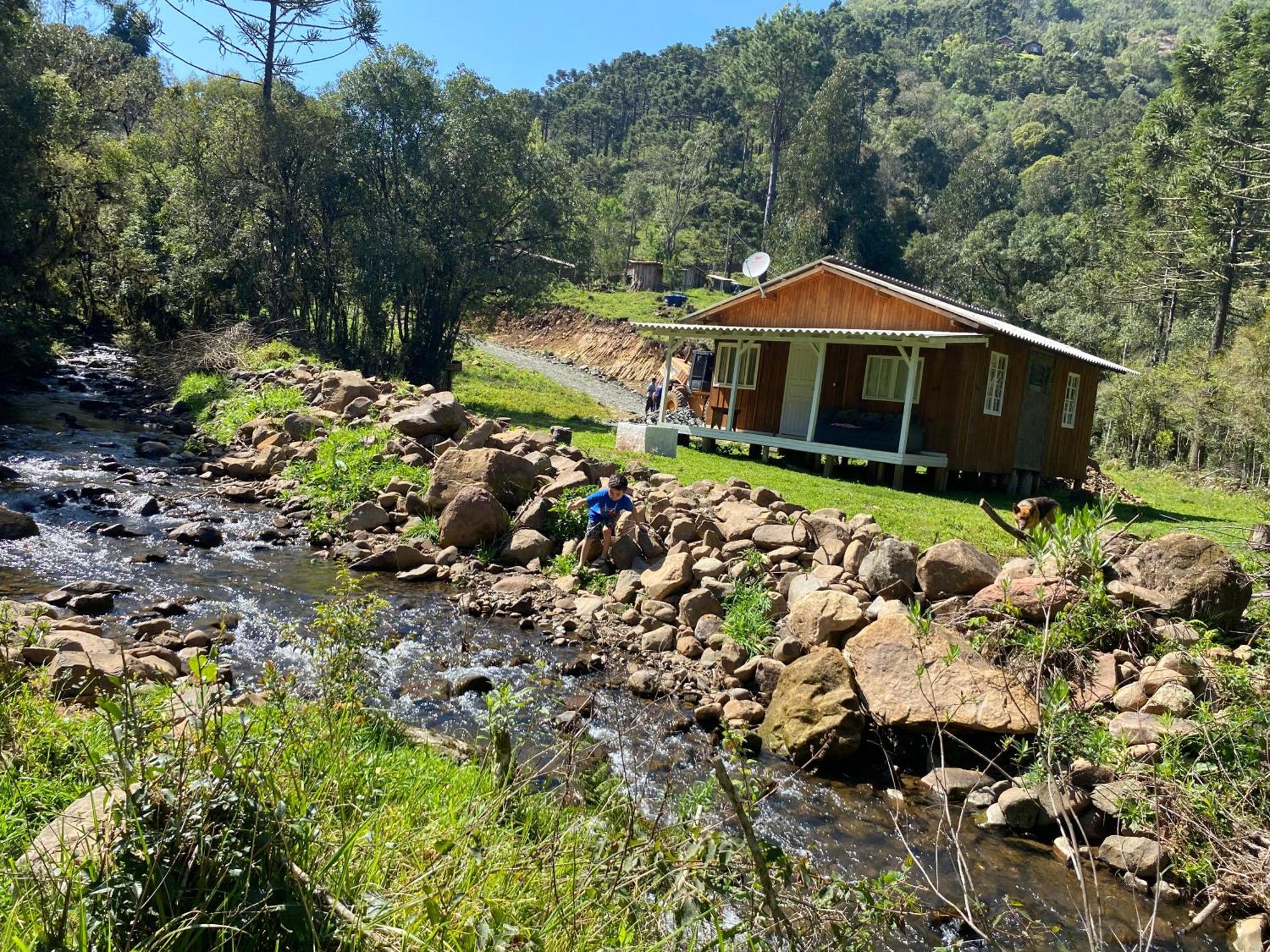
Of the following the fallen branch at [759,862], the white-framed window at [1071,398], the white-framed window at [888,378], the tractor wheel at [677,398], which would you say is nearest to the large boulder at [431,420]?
the white-framed window at [888,378]

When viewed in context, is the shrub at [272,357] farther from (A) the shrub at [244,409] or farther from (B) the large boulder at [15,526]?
(B) the large boulder at [15,526]

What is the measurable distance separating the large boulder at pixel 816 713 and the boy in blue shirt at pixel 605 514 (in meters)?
3.94

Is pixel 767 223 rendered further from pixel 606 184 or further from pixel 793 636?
pixel 793 636

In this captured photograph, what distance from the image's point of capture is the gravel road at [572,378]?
34.2 m

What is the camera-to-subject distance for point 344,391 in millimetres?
16922

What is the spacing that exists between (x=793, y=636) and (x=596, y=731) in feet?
8.77

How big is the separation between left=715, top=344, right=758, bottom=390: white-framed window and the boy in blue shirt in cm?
1134

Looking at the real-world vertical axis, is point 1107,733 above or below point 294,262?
below

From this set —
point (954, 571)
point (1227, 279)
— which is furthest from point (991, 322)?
point (1227, 279)

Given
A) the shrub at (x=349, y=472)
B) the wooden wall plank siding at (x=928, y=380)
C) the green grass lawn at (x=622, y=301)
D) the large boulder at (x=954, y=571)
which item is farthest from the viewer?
the green grass lawn at (x=622, y=301)

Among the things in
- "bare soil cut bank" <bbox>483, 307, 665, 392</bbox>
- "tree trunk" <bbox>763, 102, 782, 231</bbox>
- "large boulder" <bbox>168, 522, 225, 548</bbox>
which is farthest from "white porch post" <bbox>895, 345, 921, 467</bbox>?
"tree trunk" <bbox>763, 102, 782, 231</bbox>

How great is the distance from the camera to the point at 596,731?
6797mm

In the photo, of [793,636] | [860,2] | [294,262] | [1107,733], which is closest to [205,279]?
[294,262]

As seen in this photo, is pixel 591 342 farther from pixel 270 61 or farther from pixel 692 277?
pixel 270 61
